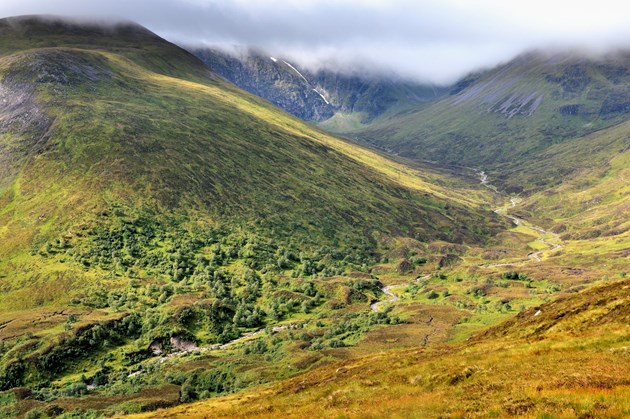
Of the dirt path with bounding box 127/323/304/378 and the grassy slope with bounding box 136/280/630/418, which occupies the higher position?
the grassy slope with bounding box 136/280/630/418

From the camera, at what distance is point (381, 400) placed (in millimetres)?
37000

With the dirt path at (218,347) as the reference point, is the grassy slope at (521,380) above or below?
above

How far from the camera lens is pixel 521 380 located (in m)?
31.9

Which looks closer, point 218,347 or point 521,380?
point 521,380

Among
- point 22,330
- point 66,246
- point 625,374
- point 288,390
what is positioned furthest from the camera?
point 66,246

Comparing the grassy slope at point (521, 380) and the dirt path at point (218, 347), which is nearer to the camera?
the grassy slope at point (521, 380)

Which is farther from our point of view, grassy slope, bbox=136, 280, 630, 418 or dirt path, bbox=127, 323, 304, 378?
dirt path, bbox=127, 323, 304, 378

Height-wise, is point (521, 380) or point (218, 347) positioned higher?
point (521, 380)

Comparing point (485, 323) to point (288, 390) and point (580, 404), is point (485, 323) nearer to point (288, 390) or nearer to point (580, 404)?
point (288, 390)

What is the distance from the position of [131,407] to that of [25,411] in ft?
82.4

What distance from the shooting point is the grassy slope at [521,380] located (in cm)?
2498

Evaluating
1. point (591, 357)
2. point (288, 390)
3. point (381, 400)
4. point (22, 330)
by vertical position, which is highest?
point (591, 357)

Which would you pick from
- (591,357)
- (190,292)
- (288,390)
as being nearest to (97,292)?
(190,292)

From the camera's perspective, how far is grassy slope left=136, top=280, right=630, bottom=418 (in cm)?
2498
